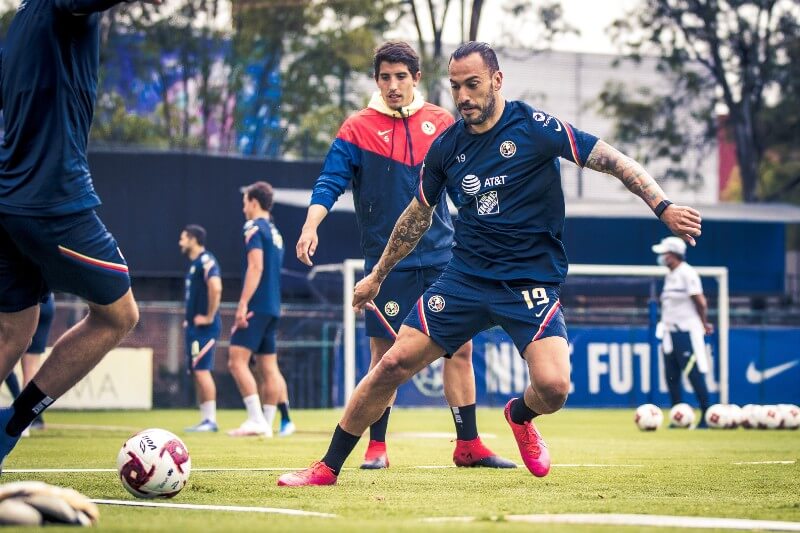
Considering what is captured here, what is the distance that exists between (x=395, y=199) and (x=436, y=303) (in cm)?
181

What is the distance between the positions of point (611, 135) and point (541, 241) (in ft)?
88.5

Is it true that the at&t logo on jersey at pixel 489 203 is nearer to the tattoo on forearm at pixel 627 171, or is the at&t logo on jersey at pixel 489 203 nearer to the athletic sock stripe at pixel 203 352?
the tattoo on forearm at pixel 627 171

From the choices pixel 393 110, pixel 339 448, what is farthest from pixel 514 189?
pixel 393 110

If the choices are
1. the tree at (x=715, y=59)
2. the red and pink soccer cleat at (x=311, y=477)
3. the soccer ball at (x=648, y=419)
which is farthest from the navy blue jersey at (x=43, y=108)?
the tree at (x=715, y=59)

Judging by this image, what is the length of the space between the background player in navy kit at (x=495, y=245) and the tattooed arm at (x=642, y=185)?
11 millimetres

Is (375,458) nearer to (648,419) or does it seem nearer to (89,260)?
(89,260)

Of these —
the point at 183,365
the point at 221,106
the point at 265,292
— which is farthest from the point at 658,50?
the point at 265,292

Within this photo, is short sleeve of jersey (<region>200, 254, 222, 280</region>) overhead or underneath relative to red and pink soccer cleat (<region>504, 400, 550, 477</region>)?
overhead

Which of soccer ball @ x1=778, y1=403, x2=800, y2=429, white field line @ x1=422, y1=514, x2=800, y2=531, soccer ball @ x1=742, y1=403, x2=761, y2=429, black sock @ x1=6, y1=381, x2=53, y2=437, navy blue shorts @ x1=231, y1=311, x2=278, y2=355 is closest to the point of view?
white field line @ x1=422, y1=514, x2=800, y2=531

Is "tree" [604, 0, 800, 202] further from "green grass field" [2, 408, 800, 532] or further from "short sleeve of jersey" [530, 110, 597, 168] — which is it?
"short sleeve of jersey" [530, 110, 597, 168]

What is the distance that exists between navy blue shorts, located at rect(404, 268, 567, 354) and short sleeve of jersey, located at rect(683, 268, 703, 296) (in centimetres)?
939

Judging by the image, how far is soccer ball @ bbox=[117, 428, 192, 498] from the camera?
238 inches

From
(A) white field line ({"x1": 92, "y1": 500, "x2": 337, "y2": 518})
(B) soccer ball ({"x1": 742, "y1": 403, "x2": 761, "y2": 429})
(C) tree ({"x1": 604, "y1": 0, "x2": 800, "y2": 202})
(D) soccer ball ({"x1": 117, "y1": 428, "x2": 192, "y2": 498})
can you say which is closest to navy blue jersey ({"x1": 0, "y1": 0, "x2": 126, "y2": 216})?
(D) soccer ball ({"x1": 117, "y1": 428, "x2": 192, "y2": 498})

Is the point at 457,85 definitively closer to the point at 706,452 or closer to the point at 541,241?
the point at 541,241
